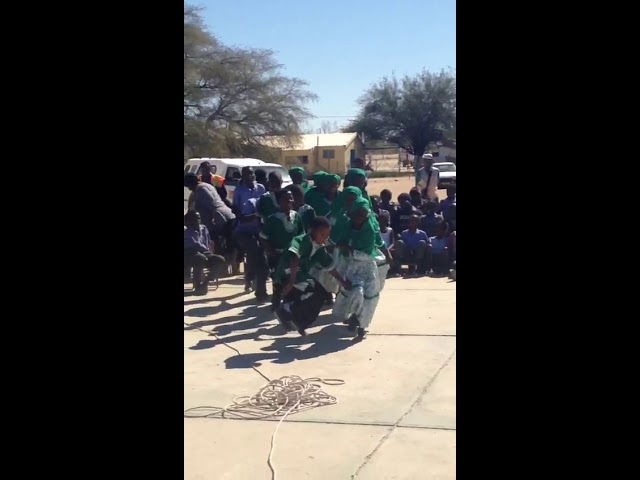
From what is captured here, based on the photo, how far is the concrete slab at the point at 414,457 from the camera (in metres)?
4.26

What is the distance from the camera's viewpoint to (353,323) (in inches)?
295

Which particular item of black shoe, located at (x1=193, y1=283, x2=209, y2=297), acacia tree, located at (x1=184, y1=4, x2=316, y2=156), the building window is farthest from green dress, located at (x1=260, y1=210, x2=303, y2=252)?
the building window

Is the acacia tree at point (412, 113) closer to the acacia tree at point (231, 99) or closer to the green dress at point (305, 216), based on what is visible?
the acacia tree at point (231, 99)

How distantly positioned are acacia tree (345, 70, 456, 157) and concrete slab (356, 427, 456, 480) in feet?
139

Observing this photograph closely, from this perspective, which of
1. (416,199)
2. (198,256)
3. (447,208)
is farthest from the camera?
(416,199)

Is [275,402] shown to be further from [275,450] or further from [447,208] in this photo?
[447,208]

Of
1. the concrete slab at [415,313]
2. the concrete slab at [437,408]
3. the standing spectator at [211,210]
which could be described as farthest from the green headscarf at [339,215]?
the standing spectator at [211,210]

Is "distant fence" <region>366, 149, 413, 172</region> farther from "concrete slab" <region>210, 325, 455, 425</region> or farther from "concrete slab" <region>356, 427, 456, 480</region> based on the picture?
"concrete slab" <region>356, 427, 456, 480</region>

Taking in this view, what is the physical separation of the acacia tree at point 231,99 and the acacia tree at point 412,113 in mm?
11303

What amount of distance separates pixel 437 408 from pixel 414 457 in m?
0.90

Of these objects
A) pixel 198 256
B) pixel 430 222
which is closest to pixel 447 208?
pixel 430 222
